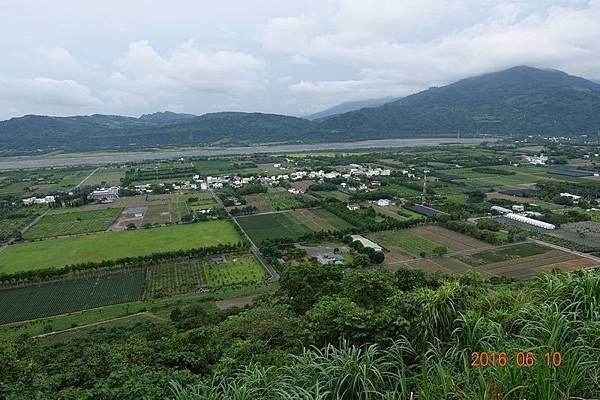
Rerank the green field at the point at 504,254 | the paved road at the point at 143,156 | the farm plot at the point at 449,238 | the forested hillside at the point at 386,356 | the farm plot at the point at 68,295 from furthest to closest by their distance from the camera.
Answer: the paved road at the point at 143,156
the farm plot at the point at 449,238
the green field at the point at 504,254
the farm plot at the point at 68,295
the forested hillside at the point at 386,356

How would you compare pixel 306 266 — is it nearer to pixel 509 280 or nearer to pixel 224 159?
pixel 509 280

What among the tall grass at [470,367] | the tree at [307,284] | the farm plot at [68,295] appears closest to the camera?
the tall grass at [470,367]

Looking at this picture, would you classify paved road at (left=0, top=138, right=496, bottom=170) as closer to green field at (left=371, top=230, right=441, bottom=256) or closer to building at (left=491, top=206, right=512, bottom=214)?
building at (left=491, top=206, right=512, bottom=214)

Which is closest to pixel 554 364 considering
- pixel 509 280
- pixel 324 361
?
pixel 324 361

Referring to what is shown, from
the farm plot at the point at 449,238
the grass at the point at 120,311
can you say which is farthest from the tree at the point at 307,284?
the farm plot at the point at 449,238

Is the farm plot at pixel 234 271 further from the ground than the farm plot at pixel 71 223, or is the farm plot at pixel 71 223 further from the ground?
the farm plot at pixel 71 223

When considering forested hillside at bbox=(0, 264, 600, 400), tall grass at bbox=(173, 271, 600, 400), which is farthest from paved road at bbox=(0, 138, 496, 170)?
tall grass at bbox=(173, 271, 600, 400)

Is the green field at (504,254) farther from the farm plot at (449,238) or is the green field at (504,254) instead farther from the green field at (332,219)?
the green field at (332,219)
